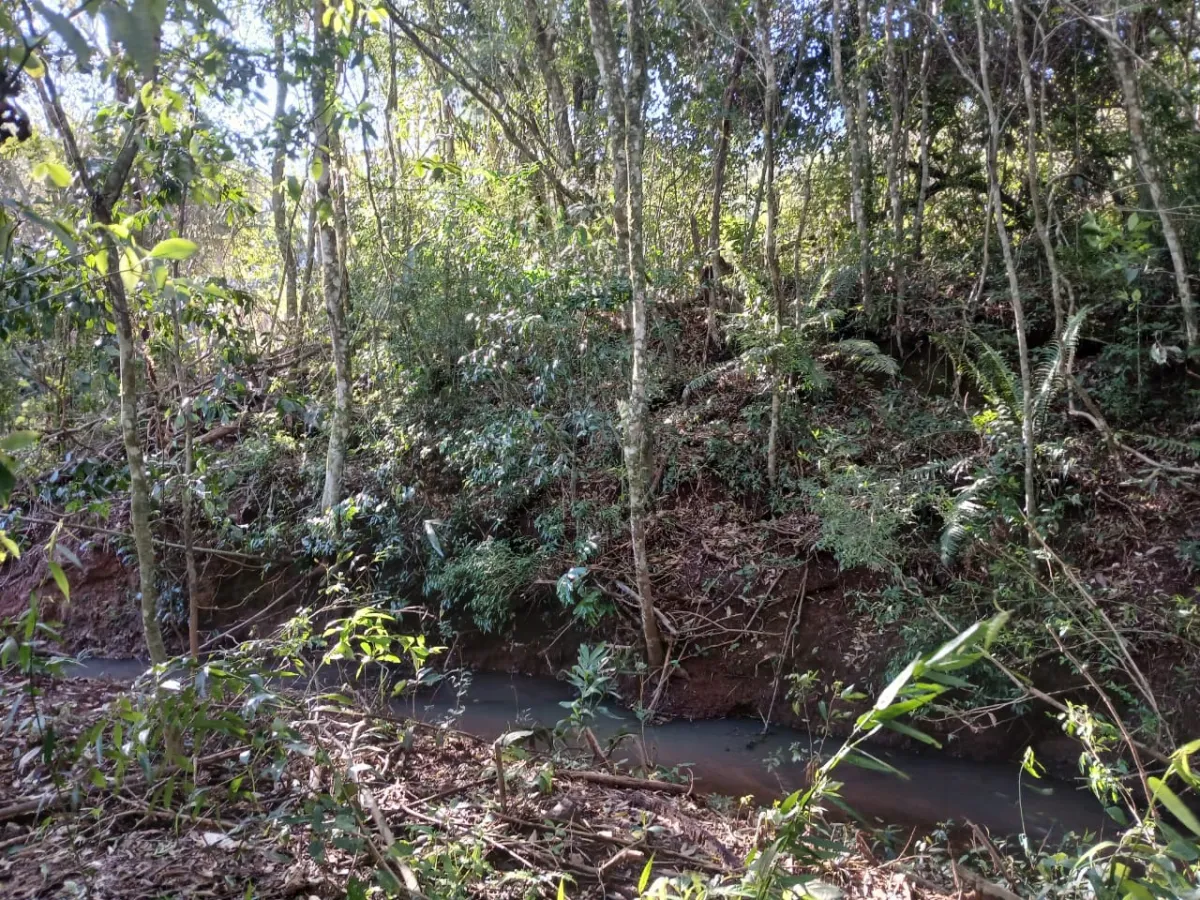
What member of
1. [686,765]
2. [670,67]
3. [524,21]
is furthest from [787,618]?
[524,21]

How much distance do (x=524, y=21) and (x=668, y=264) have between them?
3.23 m

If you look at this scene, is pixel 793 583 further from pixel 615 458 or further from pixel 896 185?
pixel 896 185

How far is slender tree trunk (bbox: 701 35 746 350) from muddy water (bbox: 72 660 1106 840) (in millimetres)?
4429

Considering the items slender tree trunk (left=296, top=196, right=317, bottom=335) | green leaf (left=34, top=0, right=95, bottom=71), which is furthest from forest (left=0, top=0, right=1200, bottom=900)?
green leaf (left=34, top=0, right=95, bottom=71)

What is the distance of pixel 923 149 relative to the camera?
317 inches

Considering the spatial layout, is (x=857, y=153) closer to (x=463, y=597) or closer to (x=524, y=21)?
(x=524, y=21)

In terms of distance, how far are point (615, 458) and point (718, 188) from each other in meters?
3.20

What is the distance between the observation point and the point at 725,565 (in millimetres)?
6836

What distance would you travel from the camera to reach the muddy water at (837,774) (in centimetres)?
471

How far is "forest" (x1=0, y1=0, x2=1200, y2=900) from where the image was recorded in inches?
121

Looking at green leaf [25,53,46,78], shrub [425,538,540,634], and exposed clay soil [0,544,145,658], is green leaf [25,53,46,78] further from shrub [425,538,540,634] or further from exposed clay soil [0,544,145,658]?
exposed clay soil [0,544,145,658]

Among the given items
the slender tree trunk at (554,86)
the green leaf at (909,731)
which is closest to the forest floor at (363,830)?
the green leaf at (909,731)

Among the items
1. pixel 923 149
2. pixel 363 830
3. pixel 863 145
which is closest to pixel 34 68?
pixel 363 830

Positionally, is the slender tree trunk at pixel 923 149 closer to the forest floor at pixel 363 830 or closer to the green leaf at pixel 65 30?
the forest floor at pixel 363 830
